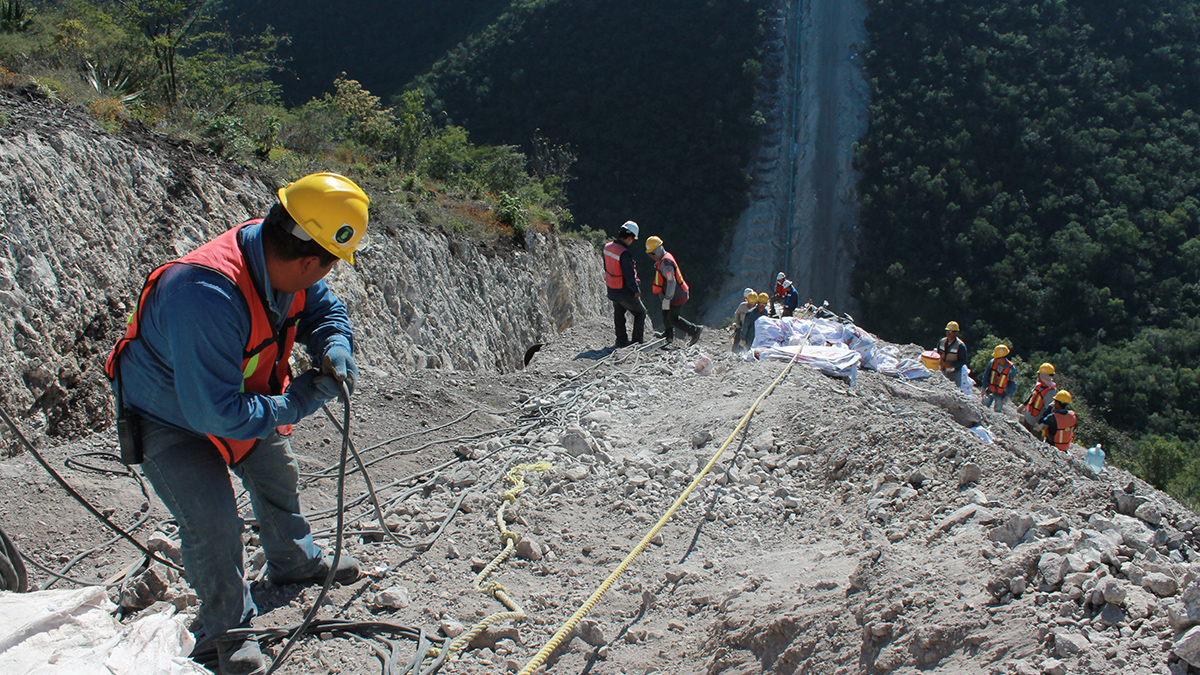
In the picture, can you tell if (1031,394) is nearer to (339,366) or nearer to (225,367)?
(339,366)

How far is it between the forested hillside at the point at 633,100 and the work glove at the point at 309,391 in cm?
3255

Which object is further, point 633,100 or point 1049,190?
point 633,100

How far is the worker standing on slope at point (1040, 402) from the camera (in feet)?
32.2

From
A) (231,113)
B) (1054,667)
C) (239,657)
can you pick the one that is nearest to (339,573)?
(239,657)

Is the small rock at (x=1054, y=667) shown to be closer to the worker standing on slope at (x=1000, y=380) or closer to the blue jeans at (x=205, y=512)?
the blue jeans at (x=205, y=512)

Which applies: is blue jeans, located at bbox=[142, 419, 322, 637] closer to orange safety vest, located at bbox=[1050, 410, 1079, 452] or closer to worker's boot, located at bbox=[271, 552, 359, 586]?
worker's boot, located at bbox=[271, 552, 359, 586]

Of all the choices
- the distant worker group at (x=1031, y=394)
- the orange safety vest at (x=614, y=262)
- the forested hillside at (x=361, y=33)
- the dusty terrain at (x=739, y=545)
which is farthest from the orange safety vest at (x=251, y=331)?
the forested hillside at (x=361, y=33)

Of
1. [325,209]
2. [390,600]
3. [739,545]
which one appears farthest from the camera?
[739,545]

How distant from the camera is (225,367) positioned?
7.38 ft

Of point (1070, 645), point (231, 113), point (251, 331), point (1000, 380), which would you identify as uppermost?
point (231, 113)

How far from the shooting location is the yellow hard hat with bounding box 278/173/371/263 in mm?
2365

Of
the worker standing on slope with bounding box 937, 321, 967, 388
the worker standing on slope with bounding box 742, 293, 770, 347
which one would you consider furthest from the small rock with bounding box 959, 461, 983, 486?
the worker standing on slope with bounding box 937, 321, 967, 388

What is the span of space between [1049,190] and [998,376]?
26.6 metres

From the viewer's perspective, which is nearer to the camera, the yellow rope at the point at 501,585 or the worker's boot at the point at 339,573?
the yellow rope at the point at 501,585
